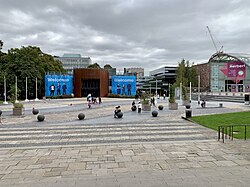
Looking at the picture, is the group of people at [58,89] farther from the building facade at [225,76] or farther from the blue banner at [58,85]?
the building facade at [225,76]

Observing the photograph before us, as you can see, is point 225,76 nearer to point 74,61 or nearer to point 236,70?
point 236,70

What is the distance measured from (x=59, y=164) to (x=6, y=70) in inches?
2001

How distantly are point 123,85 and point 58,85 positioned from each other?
1683 centimetres

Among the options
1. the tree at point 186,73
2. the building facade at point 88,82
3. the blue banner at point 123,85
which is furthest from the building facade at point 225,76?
the building facade at point 88,82

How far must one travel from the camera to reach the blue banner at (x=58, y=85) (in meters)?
55.9

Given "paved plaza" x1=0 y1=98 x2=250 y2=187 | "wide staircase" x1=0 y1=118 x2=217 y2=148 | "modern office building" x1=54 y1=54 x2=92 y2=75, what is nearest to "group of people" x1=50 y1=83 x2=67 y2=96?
"wide staircase" x1=0 y1=118 x2=217 y2=148

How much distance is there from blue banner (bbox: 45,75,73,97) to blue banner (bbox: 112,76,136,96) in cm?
1166

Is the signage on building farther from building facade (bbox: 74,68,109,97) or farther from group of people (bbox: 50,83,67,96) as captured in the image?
group of people (bbox: 50,83,67,96)

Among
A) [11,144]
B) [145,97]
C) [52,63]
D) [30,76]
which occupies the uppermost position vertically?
[52,63]

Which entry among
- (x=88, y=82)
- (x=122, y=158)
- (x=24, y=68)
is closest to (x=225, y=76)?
(x=88, y=82)

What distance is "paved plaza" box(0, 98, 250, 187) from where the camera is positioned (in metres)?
6.63

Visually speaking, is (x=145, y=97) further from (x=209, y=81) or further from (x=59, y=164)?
(x=209, y=81)

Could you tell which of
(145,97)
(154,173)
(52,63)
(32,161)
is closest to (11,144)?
(32,161)

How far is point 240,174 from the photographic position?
694 centimetres
